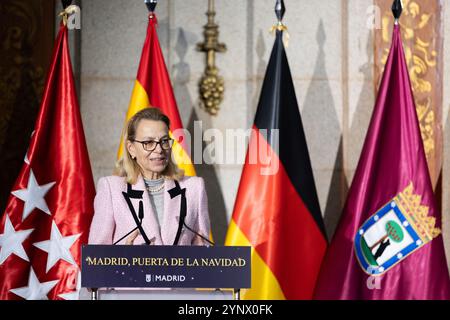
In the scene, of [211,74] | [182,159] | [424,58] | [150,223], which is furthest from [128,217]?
[424,58]

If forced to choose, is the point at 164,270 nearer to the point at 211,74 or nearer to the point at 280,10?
the point at 280,10

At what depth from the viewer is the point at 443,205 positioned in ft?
14.4

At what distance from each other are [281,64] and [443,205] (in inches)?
48.2

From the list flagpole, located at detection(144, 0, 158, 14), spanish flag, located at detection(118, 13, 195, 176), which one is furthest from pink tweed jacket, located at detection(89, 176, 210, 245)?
flagpole, located at detection(144, 0, 158, 14)

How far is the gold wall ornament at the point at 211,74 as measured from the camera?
14.5 feet

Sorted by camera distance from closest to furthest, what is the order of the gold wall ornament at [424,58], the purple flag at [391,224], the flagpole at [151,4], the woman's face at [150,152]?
1. the woman's face at [150,152]
2. the purple flag at [391,224]
3. the flagpole at [151,4]
4. the gold wall ornament at [424,58]

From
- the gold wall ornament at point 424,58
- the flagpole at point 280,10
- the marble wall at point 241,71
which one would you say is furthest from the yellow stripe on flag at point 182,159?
the gold wall ornament at point 424,58

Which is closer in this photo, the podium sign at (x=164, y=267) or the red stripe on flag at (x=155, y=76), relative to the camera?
the podium sign at (x=164, y=267)

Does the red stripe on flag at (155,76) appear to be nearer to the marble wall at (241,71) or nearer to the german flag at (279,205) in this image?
the marble wall at (241,71)

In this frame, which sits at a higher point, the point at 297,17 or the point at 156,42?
the point at 297,17

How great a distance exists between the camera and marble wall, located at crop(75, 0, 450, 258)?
4.42m

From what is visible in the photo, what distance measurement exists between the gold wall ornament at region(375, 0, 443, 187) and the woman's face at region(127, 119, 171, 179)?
1.93 metres

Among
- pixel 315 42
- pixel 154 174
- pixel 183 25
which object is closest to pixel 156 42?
pixel 183 25
